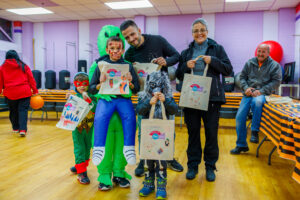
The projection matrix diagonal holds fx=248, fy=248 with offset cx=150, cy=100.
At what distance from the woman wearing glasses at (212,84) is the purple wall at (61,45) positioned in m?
6.82

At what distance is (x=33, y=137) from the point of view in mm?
3943

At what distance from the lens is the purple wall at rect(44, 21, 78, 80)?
27.4ft

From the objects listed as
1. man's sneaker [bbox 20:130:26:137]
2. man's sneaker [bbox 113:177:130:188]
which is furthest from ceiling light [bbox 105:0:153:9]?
man's sneaker [bbox 113:177:130:188]

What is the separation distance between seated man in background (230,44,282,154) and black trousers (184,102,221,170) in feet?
3.30

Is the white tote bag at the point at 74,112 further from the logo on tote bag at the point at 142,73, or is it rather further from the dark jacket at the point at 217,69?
the dark jacket at the point at 217,69

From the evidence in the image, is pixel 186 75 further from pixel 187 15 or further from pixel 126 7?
pixel 187 15

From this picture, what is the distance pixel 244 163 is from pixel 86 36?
6937 millimetres

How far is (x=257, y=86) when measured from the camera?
10.6 ft

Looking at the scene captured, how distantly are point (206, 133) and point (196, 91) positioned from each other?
41cm

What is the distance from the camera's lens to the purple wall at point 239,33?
693 cm

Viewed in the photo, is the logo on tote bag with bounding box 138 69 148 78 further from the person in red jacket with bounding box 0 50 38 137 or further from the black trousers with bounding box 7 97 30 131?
the black trousers with bounding box 7 97 30 131

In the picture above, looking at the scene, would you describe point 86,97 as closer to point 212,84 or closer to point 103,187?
point 103,187

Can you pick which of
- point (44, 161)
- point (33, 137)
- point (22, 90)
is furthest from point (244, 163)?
point (22, 90)

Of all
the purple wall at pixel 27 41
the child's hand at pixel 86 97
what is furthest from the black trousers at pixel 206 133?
the purple wall at pixel 27 41
